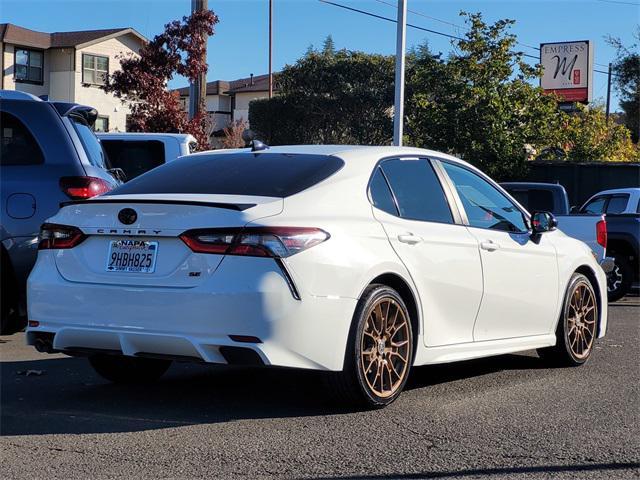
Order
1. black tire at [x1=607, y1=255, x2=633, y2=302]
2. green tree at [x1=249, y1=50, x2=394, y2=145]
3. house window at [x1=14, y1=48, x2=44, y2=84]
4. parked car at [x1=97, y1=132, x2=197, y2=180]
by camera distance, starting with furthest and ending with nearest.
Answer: house window at [x1=14, y1=48, x2=44, y2=84], green tree at [x1=249, y1=50, x2=394, y2=145], black tire at [x1=607, y1=255, x2=633, y2=302], parked car at [x1=97, y1=132, x2=197, y2=180]

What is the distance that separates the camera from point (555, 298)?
7566mm

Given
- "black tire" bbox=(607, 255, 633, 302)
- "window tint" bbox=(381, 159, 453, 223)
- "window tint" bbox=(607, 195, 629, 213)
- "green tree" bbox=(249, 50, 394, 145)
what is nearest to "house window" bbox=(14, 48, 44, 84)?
"green tree" bbox=(249, 50, 394, 145)

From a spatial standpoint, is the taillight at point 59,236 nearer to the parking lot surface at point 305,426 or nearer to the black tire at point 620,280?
the parking lot surface at point 305,426

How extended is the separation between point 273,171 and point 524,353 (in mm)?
3502

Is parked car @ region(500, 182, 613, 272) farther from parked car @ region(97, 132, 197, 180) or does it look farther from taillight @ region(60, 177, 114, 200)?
taillight @ region(60, 177, 114, 200)

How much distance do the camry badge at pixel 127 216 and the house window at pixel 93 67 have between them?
47.4 m

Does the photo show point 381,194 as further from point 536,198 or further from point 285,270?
point 536,198

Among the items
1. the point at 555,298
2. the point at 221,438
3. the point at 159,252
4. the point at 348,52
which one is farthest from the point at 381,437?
the point at 348,52

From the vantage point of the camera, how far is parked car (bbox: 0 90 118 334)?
25.8 ft

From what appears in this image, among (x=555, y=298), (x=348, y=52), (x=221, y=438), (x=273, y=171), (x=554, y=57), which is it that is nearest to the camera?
(x=221, y=438)

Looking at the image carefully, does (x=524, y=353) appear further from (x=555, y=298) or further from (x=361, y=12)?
(x=361, y=12)

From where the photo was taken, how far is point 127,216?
5.59 metres

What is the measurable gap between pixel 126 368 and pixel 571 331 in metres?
3.40

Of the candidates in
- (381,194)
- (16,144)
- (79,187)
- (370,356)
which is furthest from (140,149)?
(370,356)
